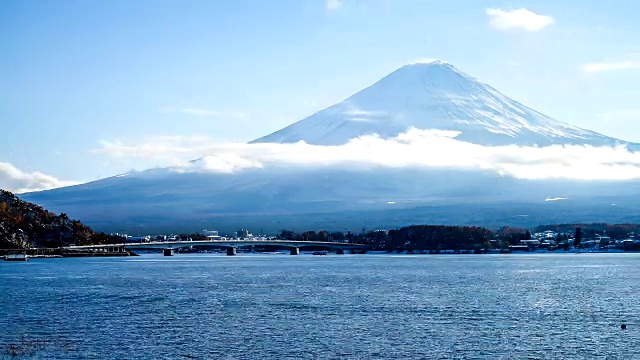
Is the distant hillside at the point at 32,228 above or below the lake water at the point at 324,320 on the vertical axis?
above

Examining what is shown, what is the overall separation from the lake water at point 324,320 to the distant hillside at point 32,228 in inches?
4119

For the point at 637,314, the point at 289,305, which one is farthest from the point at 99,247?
the point at 637,314

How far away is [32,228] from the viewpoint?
621 ft

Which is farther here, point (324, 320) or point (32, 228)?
point (32, 228)

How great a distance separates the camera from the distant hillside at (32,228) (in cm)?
18200

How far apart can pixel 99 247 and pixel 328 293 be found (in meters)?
120

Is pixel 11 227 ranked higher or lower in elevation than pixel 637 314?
higher

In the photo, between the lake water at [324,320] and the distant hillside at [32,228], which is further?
the distant hillside at [32,228]

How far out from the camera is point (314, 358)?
3931 cm

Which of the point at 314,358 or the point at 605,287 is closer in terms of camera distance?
the point at 314,358

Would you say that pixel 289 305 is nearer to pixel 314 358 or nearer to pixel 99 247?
pixel 314 358

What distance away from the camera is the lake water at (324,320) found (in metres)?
41.4

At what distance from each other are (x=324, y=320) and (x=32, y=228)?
148 metres

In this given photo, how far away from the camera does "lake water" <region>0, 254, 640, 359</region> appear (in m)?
41.4
